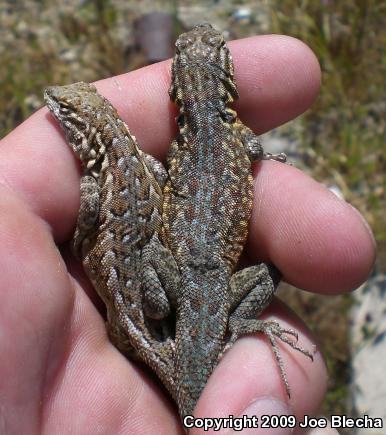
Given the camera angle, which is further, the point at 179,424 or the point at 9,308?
the point at 179,424

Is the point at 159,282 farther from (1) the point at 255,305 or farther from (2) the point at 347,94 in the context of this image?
(2) the point at 347,94

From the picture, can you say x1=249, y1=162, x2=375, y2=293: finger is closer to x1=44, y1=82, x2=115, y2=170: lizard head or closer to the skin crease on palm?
the skin crease on palm

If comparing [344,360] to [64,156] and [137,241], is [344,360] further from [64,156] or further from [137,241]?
[64,156]

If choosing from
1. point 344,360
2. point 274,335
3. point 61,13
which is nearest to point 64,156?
point 274,335

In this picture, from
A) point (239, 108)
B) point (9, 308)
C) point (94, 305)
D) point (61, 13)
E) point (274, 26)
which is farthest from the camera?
point (61, 13)

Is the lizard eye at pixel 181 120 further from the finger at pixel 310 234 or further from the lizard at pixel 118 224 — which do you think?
the finger at pixel 310 234
